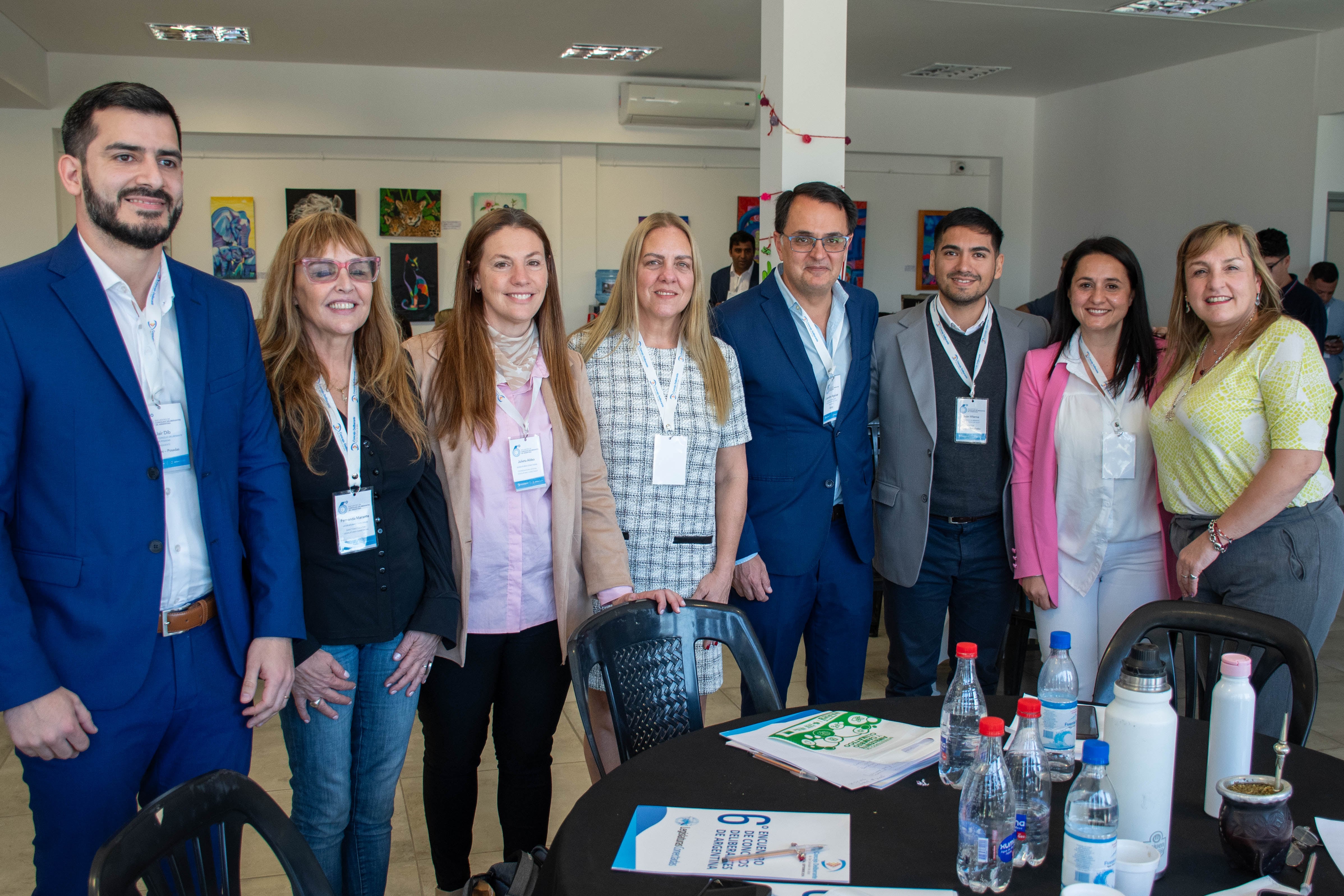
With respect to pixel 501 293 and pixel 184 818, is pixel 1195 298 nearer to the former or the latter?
pixel 501 293

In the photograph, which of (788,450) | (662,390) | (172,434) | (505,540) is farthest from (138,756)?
(788,450)

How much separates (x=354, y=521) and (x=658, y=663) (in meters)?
0.69

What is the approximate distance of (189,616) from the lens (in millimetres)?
1757

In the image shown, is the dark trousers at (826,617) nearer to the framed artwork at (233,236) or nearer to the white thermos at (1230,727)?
the white thermos at (1230,727)

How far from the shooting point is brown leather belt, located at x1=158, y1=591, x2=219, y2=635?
5.67 feet

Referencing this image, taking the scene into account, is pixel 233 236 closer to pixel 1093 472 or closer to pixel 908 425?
pixel 908 425

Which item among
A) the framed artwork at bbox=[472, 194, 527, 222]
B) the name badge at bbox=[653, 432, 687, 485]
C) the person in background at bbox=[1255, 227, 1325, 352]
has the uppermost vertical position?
the framed artwork at bbox=[472, 194, 527, 222]

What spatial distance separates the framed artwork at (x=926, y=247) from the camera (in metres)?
9.98

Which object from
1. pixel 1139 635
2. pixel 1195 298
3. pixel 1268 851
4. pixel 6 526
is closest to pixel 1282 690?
pixel 1139 635

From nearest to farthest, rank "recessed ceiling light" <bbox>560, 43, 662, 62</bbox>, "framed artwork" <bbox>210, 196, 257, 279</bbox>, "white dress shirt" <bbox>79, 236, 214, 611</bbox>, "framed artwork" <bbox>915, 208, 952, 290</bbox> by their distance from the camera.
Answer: "white dress shirt" <bbox>79, 236, 214, 611</bbox>
"recessed ceiling light" <bbox>560, 43, 662, 62</bbox>
"framed artwork" <bbox>210, 196, 257, 279</bbox>
"framed artwork" <bbox>915, 208, 952, 290</bbox>

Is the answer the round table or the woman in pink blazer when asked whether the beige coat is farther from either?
the woman in pink blazer

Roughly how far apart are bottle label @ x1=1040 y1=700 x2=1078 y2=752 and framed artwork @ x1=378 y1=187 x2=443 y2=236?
314 inches

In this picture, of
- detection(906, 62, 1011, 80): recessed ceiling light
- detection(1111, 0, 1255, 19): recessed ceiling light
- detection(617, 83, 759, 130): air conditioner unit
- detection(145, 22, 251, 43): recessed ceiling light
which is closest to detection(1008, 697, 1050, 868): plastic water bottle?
detection(1111, 0, 1255, 19): recessed ceiling light

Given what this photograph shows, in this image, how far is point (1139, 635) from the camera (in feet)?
7.13
